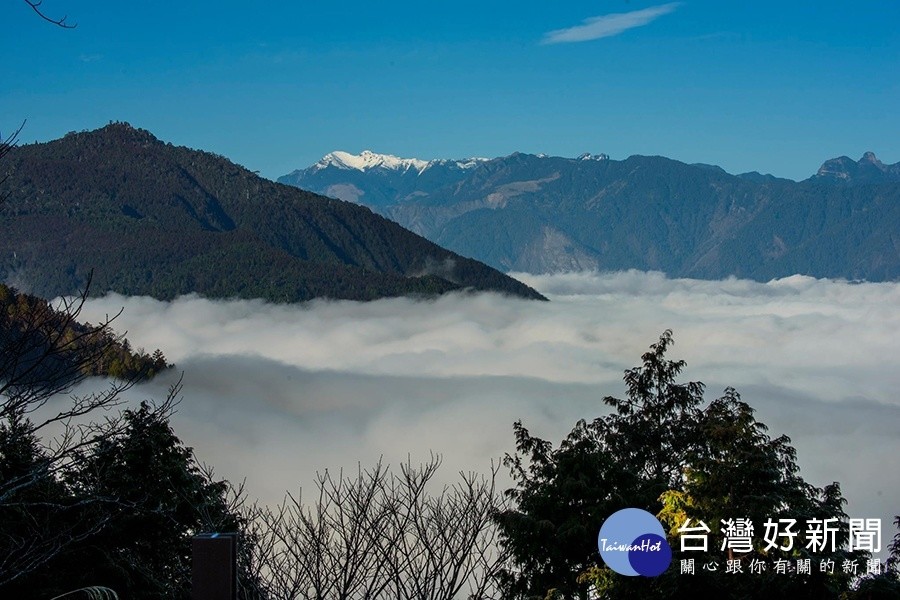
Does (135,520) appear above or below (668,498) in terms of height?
below

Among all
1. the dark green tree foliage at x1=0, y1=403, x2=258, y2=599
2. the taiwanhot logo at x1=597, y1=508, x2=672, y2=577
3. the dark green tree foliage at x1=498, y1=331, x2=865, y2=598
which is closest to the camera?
the taiwanhot logo at x1=597, y1=508, x2=672, y2=577

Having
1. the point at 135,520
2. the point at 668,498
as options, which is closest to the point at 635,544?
the point at 668,498

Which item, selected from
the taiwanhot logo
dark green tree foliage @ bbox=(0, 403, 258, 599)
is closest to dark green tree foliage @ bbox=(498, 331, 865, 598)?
the taiwanhot logo

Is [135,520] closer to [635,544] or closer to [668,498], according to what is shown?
[635,544]

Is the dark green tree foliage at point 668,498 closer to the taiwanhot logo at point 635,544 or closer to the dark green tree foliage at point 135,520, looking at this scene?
the taiwanhot logo at point 635,544

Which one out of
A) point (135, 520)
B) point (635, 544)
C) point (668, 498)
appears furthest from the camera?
point (135, 520)

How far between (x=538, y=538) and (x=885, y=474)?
129 m

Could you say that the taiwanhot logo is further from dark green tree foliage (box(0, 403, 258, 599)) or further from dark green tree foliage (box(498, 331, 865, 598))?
dark green tree foliage (box(0, 403, 258, 599))

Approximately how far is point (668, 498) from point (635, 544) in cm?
166

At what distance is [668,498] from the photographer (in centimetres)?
1753

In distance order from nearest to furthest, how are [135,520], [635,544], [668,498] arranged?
[635,544] < [668,498] < [135,520]

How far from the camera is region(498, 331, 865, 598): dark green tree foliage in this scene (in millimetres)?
16219

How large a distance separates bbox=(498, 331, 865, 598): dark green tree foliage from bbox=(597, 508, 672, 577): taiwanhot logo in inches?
17.3

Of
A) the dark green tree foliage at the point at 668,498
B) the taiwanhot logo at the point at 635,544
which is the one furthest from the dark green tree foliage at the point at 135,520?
the taiwanhot logo at the point at 635,544
